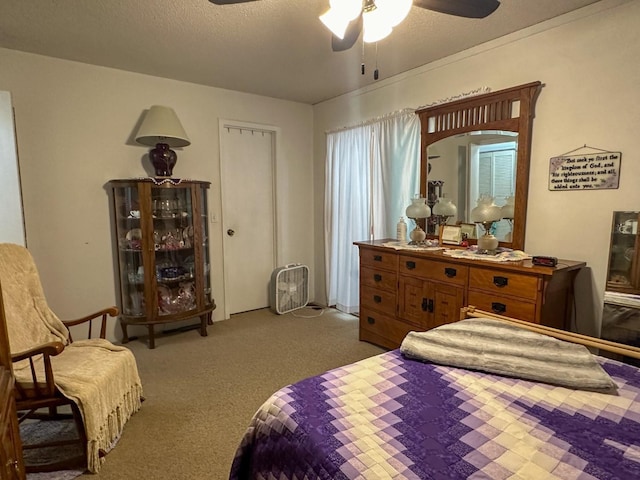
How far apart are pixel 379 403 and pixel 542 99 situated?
2359mm

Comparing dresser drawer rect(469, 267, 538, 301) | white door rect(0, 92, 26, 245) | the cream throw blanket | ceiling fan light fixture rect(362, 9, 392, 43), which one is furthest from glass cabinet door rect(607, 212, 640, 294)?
white door rect(0, 92, 26, 245)

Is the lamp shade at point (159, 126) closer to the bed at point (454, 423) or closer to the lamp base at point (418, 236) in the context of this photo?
the lamp base at point (418, 236)

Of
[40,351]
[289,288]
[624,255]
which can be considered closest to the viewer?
[40,351]

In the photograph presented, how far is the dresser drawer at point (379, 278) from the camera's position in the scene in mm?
2977

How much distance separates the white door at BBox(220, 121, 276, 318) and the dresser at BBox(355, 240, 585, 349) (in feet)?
4.98

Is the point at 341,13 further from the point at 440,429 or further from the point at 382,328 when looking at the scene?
the point at 382,328

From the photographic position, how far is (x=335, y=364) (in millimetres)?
2855

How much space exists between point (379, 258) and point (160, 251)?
2007 mm

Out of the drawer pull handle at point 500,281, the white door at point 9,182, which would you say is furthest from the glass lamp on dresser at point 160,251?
the drawer pull handle at point 500,281

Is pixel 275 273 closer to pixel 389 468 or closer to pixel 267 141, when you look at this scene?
pixel 267 141

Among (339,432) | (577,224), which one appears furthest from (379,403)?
(577,224)

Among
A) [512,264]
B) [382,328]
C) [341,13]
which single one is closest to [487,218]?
[512,264]

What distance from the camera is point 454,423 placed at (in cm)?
110

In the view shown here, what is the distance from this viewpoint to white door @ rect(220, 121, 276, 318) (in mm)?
3982
